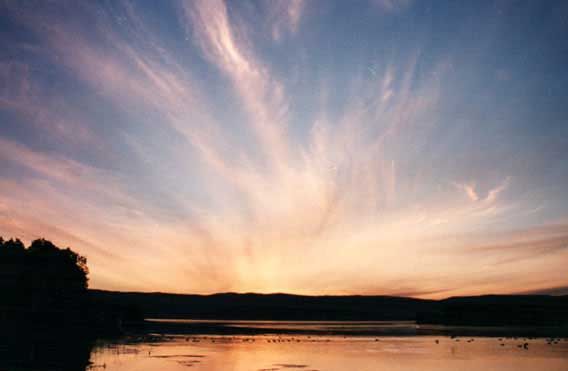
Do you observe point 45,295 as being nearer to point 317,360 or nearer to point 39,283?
point 39,283

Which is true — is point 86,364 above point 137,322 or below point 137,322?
below

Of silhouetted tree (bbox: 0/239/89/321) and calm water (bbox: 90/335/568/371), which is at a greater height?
silhouetted tree (bbox: 0/239/89/321)

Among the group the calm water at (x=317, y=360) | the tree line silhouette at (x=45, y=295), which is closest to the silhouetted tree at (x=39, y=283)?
the tree line silhouette at (x=45, y=295)

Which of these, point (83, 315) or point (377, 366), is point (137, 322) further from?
point (377, 366)

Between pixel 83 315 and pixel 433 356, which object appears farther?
pixel 83 315

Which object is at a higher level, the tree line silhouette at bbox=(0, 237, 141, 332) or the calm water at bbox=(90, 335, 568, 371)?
the tree line silhouette at bbox=(0, 237, 141, 332)

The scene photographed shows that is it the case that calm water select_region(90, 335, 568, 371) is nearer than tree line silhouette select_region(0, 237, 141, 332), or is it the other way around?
calm water select_region(90, 335, 568, 371)

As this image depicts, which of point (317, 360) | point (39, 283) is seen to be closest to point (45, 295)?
point (39, 283)

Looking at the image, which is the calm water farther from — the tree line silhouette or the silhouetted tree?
the silhouetted tree

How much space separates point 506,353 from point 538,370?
59.9 feet

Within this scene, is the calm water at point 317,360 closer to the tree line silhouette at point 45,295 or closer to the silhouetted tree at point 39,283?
the tree line silhouette at point 45,295

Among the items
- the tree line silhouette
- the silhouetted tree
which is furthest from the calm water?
the silhouetted tree

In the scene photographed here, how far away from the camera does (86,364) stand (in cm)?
3991

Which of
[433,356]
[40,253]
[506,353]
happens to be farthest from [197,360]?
[40,253]
